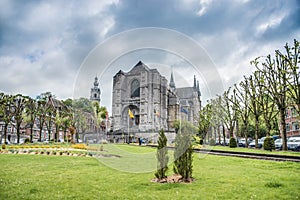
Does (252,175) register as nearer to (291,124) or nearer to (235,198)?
(235,198)

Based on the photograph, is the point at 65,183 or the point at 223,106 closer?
the point at 65,183

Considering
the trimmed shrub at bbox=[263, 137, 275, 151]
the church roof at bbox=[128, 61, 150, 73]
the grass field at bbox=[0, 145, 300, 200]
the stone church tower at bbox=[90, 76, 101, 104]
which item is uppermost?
the church roof at bbox=[128, 61, 150, 73]

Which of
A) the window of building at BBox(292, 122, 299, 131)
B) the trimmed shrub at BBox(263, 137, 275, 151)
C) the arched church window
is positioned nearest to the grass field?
the arched church window

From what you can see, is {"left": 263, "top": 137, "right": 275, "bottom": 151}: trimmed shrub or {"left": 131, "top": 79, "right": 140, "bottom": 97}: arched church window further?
{"left": 263, "top": 137, "right": 275, "bottom": 151}: trimmed shrub

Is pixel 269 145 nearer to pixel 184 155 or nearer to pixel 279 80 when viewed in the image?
pixel 279 80

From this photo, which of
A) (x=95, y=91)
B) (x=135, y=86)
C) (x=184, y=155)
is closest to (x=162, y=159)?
(x=184, y=155)

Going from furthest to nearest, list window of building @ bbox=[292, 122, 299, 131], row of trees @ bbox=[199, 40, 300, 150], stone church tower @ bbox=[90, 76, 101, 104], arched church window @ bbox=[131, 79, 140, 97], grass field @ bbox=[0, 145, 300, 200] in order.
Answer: window of building @ bbox=[292, 122, 299, 131]
row of trees @ bbox=[199, 40, 300, 150]
arched church window @ bbox=[131, 79, 140, 97]
stone church tower @ bbox=[90, 76, 101, 104]
grass field @ bbox=[0, 145, 300, 200]

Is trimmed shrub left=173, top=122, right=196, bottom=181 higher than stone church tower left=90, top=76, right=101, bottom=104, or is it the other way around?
A: stone church tower left=90, top=76, right=101, bottom=104

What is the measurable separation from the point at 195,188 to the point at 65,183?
16.0 ft

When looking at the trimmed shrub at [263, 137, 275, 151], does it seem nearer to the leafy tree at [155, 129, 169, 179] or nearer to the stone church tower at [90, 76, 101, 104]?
the leafy tree at [155, 129, 169, 179]

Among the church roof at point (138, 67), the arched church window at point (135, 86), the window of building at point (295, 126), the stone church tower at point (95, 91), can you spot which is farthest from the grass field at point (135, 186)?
the window of building at point (295, 126)

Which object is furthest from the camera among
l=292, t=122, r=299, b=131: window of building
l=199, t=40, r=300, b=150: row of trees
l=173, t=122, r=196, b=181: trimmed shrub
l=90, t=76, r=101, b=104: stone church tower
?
l=292, t=122, r=299, b=131: window of building

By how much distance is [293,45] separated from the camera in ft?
87.5

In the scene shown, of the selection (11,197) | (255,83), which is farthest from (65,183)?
(255,83)
